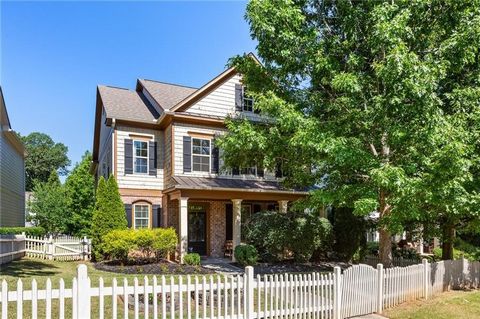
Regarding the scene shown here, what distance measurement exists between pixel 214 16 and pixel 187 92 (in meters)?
8.86

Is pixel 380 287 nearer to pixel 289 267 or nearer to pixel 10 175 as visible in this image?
pixel 289 267

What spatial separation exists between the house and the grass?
27.7 ft

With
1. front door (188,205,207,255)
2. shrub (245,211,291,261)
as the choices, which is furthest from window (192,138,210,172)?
shrub (245,211,291,261)

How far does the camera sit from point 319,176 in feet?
42.6

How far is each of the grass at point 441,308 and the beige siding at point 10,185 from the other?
20561mm

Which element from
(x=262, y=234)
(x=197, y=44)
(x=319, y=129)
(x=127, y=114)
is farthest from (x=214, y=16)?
(x=262, y=234)

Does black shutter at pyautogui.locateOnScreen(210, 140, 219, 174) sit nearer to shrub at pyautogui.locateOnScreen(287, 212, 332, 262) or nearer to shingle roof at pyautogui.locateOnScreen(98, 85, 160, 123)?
shingle roof at pyautogui.locateOnScreen(98, 85, 160, 123)

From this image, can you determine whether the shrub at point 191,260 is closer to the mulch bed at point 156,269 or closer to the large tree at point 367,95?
the mulch bed at point 156,269

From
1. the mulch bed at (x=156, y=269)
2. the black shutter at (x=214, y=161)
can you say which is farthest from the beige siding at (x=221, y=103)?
the mulch bed at (x=156, y=269)

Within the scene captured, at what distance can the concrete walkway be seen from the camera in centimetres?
1421

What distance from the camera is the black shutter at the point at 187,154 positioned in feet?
58.1

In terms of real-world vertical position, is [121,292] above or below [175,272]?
above

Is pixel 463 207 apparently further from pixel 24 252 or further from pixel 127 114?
pixel 24 252

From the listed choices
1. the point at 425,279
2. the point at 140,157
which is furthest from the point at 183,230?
the point at 425,279
